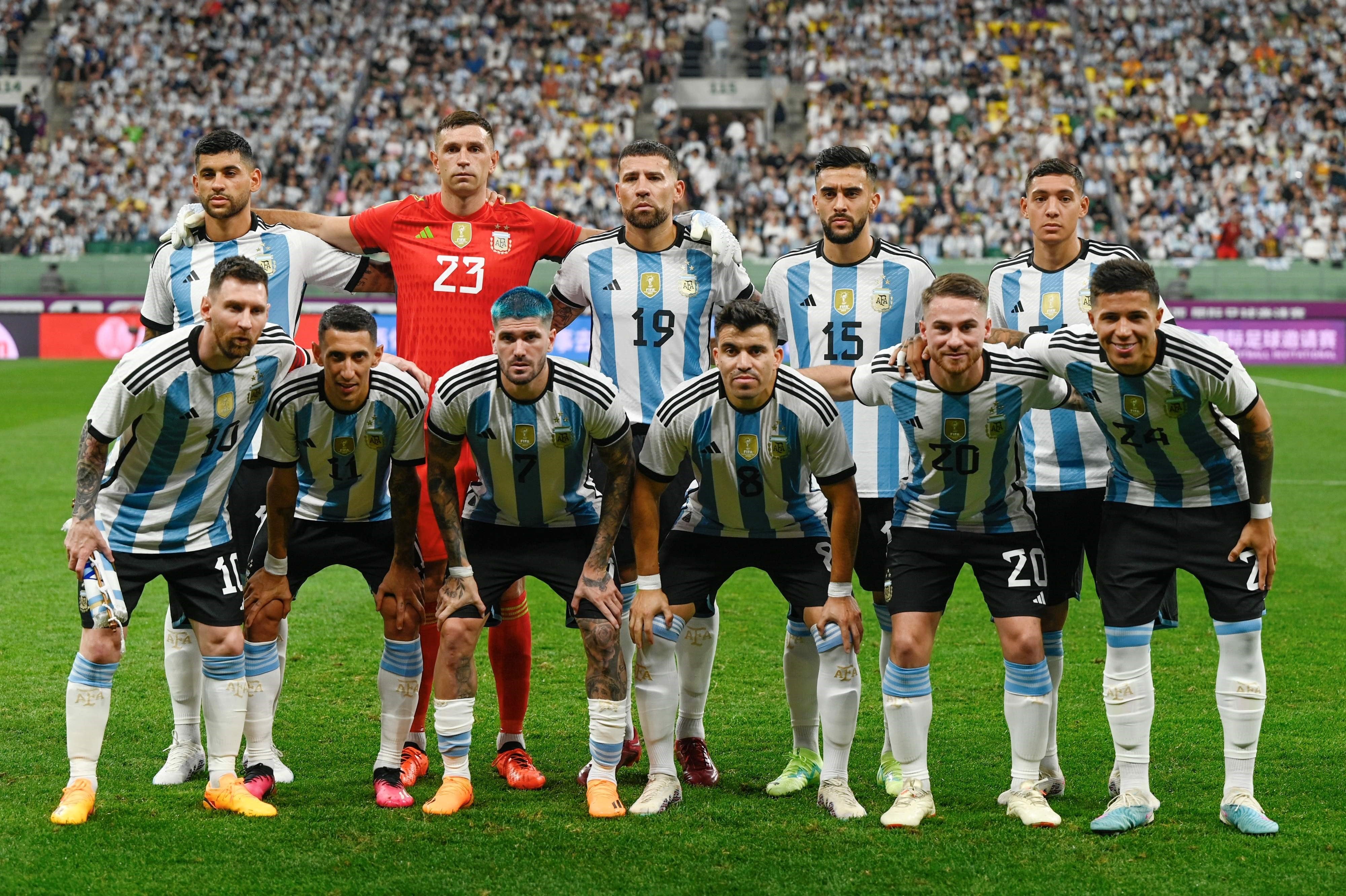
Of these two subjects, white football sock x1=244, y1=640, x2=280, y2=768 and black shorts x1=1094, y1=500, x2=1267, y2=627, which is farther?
white football sock x1=244, y1=640, x2=280, y2=768

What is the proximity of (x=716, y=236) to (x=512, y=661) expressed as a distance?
1926mm

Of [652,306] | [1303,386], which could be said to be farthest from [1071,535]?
[1303,386]

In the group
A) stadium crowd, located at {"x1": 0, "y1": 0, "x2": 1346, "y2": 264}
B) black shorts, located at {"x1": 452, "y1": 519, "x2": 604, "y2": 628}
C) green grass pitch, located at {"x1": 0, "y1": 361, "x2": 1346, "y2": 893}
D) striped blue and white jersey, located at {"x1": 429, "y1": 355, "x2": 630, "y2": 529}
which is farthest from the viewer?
stadium crowd, located at {"x1": 0, "y1": 0, "x2": 1346, "y2": 264}

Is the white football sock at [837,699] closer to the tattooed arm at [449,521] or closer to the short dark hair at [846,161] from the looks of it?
the tattooed arm at [449,521]

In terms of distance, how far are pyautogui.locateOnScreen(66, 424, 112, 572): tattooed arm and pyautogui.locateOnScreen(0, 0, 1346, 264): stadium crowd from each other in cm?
2141

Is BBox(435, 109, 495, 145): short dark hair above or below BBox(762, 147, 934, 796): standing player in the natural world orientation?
above

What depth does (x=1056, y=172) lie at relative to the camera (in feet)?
17.5

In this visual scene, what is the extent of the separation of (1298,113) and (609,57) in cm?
1516

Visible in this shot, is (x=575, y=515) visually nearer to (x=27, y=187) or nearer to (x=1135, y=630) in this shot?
(x=1135, y=630)

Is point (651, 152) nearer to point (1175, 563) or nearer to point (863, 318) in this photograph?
point (863, 318)

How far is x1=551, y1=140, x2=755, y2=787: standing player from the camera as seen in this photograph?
216 inches

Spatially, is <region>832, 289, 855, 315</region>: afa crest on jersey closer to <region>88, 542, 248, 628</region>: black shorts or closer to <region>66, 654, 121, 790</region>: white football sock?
<region>88, 542, 248, 628</region>: black shorts

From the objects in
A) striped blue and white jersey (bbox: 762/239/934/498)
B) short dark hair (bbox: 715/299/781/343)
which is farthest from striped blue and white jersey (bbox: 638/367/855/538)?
striped blue and white jersey (bbox: 762/239/934/498)

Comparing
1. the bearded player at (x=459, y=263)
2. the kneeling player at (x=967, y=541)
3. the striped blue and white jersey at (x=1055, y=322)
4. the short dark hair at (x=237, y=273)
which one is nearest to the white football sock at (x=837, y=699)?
the kneeling player at (x=967, y=541)
